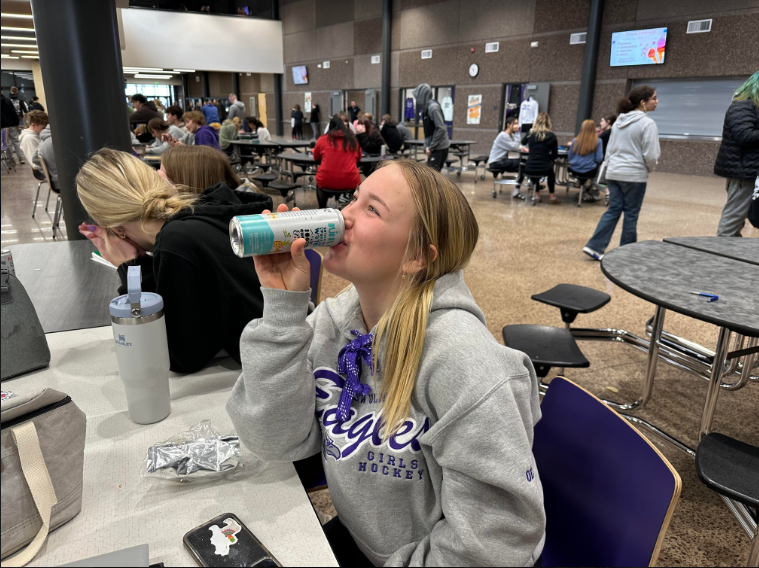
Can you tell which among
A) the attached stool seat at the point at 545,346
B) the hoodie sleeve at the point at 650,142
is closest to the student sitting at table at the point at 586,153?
the hoodie sleeve at the point at 650,142

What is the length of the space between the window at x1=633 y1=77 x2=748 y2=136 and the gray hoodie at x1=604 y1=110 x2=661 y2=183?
5796mm

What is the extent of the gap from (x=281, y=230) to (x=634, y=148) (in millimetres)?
4379

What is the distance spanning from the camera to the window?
28.7 feet

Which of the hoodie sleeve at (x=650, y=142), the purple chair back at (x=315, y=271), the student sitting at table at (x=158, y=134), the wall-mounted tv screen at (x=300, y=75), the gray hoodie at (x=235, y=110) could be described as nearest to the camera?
the purple chair back at (x=315, y=271)

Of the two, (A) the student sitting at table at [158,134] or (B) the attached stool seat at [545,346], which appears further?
(A) the student sitting at table at [158,134]

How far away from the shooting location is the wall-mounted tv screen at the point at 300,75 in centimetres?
1631

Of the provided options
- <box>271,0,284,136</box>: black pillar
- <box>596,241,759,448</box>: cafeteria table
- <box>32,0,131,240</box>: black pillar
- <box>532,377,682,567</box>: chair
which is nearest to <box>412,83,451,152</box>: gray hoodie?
<box>32,0,131,240</box>: black pillar

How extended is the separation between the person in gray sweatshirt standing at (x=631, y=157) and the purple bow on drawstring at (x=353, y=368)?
12.7 feet

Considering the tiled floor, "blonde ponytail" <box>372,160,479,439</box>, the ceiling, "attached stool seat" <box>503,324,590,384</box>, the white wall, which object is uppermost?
the white wall

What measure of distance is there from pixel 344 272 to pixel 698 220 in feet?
21.3

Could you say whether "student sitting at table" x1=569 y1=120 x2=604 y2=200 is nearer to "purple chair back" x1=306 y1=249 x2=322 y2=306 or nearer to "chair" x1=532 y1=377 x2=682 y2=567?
"purple chair back" x1=306 y1=249 x2=322 y2=306

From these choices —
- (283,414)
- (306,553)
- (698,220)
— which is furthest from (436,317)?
(698,220)

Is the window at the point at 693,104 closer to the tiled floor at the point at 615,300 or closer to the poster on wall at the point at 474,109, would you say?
the tiled floor at the point at 615,300

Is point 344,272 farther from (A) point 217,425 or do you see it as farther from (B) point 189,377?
(B) point 189,377
